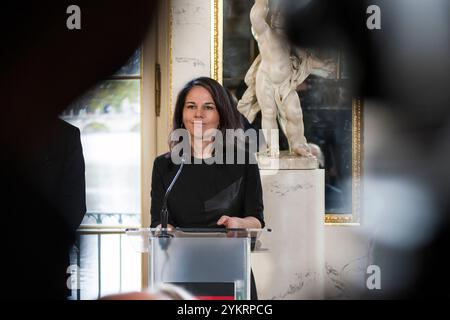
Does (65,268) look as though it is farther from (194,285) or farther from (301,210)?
(194,285)

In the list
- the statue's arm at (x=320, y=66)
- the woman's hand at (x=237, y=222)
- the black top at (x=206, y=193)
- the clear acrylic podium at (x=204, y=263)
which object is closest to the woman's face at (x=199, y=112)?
the black top at (x=206, y=193)

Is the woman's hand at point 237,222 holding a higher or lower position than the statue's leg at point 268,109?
lower

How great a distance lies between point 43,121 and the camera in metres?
4.21

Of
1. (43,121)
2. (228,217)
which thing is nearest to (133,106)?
(43,121)

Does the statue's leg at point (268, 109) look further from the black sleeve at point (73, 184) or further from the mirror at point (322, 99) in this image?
the black sleeve at point (73, 184)

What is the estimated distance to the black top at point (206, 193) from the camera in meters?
2.98

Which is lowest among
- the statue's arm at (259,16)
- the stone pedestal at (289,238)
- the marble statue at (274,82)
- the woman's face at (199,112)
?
the stone pedestal at (289,238)

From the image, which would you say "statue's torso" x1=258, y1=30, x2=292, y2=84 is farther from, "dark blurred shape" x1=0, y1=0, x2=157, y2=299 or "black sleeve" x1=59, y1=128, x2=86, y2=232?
"black sleeve" x1=59, y1=128, x2=86, y2=232

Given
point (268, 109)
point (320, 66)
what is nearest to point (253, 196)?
point (268, 109)

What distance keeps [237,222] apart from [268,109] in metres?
1.44

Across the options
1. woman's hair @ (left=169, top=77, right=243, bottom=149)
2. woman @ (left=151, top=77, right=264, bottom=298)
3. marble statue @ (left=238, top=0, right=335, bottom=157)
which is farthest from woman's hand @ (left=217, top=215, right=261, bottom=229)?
marble statue @ (left=238, top=0, right=335, bottom=157)

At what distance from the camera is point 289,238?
407cm

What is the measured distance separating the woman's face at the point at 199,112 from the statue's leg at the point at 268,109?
0.99 m

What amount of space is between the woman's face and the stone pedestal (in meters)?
0.94
